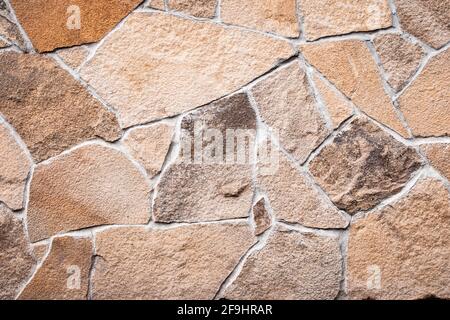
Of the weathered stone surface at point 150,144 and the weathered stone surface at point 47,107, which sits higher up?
the weathered stone surface at point 47,107

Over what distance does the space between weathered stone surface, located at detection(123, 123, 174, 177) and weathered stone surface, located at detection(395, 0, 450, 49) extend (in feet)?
3.58

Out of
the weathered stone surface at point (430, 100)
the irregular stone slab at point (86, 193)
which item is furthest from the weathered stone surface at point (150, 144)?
the weathered stone surface at point (430, 100)

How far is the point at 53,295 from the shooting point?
6.30 feet

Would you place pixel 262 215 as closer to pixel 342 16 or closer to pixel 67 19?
pixel 342 16

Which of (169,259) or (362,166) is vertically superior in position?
(362,166)

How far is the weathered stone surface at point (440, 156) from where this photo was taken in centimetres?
186

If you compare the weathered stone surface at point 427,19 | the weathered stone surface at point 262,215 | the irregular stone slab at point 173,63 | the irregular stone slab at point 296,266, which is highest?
the weathered stone surface at point 427,19

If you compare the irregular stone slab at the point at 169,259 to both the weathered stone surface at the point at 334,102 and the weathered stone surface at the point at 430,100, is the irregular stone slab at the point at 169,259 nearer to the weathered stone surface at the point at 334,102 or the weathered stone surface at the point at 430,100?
the weathered stone surface at the point at 334,102

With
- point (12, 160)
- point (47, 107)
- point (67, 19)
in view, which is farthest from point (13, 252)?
point (67, 19)

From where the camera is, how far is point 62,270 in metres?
1.91

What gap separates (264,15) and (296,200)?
2.64 feet

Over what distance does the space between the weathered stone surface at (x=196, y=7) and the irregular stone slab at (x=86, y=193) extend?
675 mm

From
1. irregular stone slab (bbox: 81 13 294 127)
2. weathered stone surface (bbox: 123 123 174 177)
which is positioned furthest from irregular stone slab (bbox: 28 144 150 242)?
irregular stone slab (bbox: 81 13 294 127)
